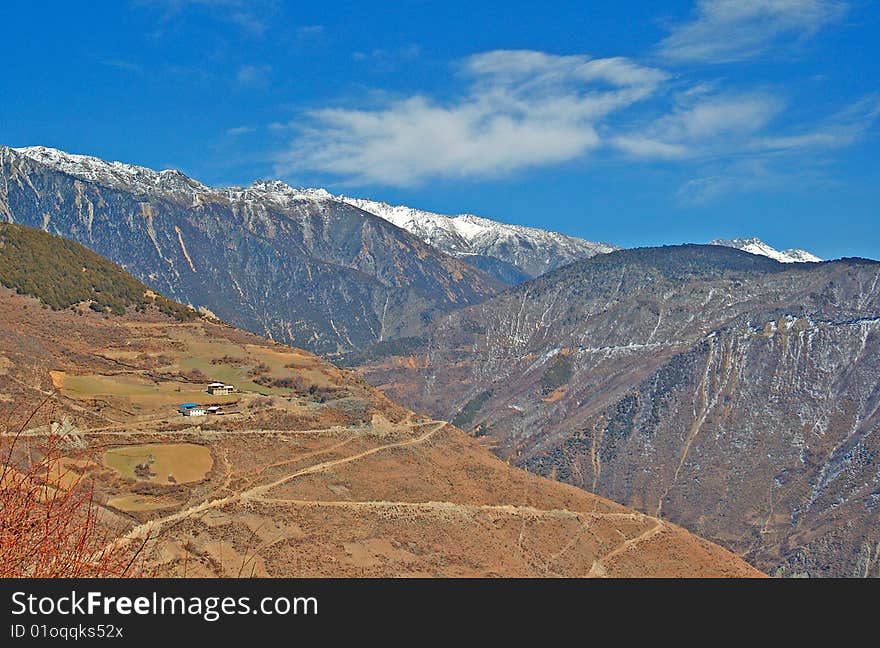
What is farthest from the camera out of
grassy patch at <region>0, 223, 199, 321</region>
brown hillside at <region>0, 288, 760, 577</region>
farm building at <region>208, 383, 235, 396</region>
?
grassy patch at <region>0, 223, 199, 321</region>

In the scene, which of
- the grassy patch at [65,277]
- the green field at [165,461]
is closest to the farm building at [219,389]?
the green field at [165,461]

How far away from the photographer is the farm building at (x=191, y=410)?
7162cm

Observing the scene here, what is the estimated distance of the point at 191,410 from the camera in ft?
236

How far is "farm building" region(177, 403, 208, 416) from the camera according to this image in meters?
71.6

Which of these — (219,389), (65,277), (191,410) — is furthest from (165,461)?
(65,277)

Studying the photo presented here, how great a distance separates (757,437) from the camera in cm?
14862

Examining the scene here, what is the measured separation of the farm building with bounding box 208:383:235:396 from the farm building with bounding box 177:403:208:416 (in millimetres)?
5159

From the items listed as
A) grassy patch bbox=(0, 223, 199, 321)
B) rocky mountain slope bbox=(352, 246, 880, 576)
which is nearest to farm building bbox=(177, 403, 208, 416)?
grassy patch bbox=(0, 223, 199, 321)

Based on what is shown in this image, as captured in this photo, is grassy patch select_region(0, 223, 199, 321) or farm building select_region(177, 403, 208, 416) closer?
farm building select_region(177, 403, 208, 416)

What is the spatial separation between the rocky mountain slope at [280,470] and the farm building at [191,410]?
0.79 meters

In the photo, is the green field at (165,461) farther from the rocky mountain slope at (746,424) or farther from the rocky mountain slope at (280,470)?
the rocky mountain slope at (746,424)

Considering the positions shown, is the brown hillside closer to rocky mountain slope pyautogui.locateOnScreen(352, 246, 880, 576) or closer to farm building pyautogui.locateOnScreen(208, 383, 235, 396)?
farm building pyautogui.locateOnScreen(208, 383, 235, 396)

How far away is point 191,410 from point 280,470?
34.3ft
